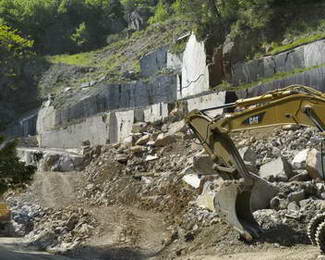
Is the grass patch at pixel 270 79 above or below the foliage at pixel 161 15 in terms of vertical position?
below

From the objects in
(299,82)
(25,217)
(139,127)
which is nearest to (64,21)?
(139,127)

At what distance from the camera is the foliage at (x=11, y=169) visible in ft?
38.8

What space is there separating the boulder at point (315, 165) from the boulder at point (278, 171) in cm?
56

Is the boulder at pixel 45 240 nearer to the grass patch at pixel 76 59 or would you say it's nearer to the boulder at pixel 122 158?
the boulder at pixel 122 158

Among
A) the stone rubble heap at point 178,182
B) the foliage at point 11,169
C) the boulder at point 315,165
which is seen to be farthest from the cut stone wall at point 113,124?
the foliage at point 11,169

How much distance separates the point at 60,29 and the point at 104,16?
21.0 feet

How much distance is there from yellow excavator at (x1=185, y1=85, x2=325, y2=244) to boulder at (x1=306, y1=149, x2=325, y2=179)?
1.04m

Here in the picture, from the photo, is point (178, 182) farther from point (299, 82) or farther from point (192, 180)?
point (299, 82)

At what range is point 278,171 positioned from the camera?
12672mm

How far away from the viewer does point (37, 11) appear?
69875 mm

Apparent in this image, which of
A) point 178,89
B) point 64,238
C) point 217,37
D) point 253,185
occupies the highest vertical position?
point 217,37

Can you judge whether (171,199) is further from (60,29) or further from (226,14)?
(60,29)

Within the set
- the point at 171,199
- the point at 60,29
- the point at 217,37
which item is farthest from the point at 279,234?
the point at 60,29

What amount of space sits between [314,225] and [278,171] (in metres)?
3.55
